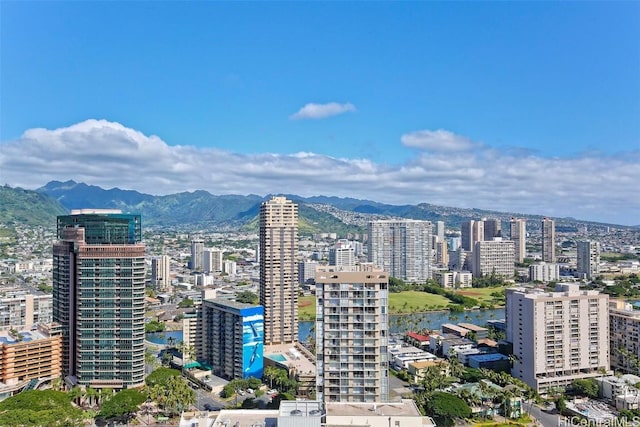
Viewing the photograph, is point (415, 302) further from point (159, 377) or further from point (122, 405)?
point (122, 405)

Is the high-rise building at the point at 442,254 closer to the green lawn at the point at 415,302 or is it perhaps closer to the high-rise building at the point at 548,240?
the high-rise building at the point at 548,240

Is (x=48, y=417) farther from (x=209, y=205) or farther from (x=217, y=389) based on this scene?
(x=209, y=205)

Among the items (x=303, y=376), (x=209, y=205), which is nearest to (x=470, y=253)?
(x=303, y=376)

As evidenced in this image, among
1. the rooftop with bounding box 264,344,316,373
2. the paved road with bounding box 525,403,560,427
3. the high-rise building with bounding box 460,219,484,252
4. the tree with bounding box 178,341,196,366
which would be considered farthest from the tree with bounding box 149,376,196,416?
the high-rise building with bounding box 460,219,484,252

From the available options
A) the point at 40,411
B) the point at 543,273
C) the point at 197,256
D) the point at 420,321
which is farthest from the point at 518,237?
the point at 40,411

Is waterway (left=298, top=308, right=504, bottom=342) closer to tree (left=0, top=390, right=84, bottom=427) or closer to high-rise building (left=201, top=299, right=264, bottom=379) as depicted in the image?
high-rise building (left=201, top=299, right=264, bottom=379)

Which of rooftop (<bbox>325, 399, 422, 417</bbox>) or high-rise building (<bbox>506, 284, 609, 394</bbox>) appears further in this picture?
high-rise building (<bbox>506, 284, 609, 394</bbox>)
